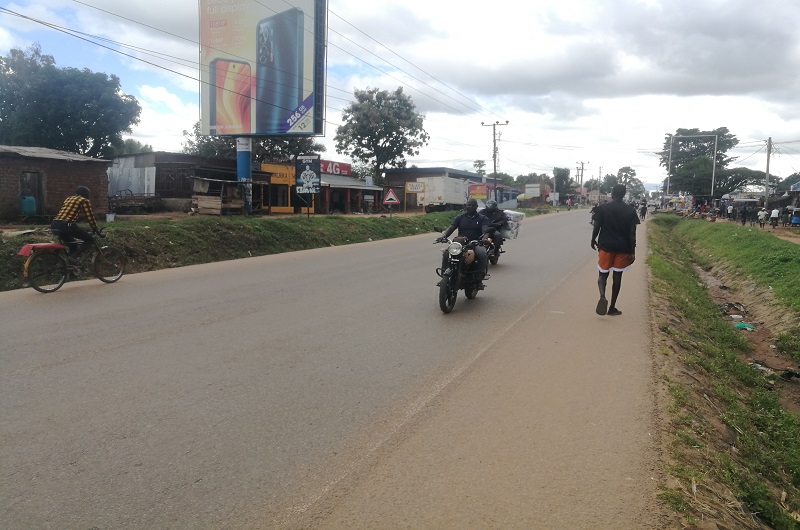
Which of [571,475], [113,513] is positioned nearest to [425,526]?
[571,475]

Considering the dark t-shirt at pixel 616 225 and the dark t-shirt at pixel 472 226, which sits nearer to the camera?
the dark t-shirt at pixel 616 225

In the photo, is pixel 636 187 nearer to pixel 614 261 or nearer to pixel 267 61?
pixel 267 61

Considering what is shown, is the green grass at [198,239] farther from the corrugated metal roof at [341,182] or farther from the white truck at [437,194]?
the white truck at [437,194]

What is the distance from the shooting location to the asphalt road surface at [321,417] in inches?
120

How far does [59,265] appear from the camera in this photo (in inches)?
382

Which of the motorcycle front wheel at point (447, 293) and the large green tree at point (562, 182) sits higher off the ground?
the large green tree at point (562, 182)

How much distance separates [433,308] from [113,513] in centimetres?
604

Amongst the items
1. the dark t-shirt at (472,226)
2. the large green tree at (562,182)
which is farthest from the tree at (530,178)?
the dark t-shirt at (472,226)

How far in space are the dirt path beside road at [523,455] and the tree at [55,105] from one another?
4419cm

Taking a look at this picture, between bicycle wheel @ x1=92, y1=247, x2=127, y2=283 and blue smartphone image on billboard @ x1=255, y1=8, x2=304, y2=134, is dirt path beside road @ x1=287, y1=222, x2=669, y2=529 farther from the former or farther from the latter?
blue smartphone image on billboard @ x1=255, y1=8, x2=304, y2=134

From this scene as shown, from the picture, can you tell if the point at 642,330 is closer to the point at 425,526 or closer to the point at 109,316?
the point at 425,526

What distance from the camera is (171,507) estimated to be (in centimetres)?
300

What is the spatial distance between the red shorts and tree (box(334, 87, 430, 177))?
50.0m

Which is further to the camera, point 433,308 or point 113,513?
point 433,308
